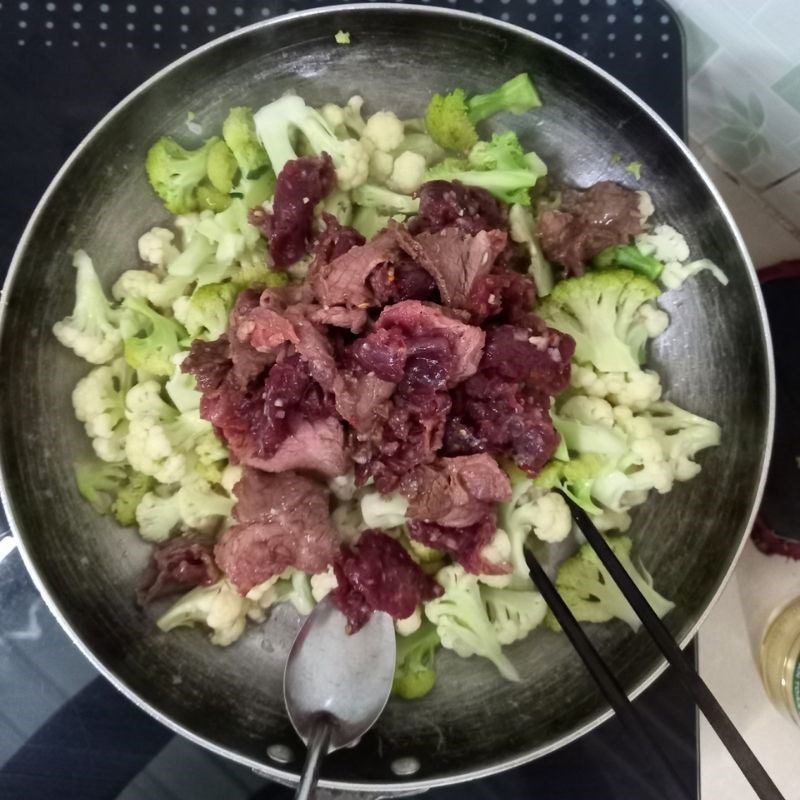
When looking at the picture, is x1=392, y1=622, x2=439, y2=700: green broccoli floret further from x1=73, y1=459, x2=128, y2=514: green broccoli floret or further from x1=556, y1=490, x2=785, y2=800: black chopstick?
x1=73, y1=459, x2=128, y2=514: green broccoli floret

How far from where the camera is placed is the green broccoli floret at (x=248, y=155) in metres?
1.42

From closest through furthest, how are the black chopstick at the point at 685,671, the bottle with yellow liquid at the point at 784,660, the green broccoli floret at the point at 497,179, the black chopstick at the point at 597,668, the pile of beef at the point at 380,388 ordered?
the black chopstick at the point at 685,671 → the black chopstick at the point at 597,668 → the pile of beef at the point at 380,388 → the green broccoli floret at the point at 497,179 → the bottle with yellow liquid at the point at 784,660

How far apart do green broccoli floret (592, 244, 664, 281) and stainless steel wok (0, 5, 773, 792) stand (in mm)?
65

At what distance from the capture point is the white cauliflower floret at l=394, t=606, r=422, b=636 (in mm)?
1388

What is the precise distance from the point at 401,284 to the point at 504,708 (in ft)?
2.55

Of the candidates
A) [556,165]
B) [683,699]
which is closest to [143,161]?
[556,165]

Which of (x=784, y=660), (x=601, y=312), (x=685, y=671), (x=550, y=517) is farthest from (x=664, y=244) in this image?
(x=784, y=660)

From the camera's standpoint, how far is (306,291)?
136cm

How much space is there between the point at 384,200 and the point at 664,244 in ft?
1.71

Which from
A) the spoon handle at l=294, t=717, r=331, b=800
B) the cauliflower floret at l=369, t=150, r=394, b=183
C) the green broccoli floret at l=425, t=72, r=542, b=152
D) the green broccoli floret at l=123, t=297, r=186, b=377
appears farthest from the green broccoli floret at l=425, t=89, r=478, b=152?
the spoon handle at l=294, t=717, r=331, b=800

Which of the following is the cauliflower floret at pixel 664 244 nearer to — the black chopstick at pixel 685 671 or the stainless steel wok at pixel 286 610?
the stainless steel wok at pixel 286 610

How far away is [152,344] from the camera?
1397 millimetres

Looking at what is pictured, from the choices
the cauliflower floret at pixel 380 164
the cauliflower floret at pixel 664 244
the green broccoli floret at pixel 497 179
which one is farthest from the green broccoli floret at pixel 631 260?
the cauliflower floret at pixel 380 164

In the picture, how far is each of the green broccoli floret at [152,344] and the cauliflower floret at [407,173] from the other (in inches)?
19.4
